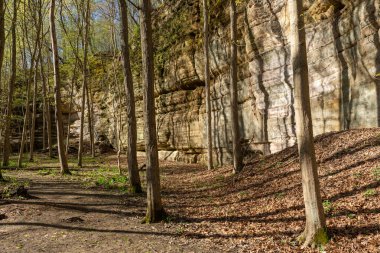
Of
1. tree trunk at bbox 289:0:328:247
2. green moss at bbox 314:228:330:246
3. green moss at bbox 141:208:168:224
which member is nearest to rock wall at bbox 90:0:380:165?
tree trunk at bbox 289:0:328:247

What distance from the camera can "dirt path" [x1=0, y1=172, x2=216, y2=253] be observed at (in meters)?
7.00

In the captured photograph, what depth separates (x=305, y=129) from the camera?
603 centimetres

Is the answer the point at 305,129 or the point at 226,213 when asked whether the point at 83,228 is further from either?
the point at 305,129

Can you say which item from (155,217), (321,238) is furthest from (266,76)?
(321,238)

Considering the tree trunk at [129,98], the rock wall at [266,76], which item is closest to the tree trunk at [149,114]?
the tree trunk at [129,98]

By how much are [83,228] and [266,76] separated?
13021 mm

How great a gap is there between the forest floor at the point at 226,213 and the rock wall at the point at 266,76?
196 cm

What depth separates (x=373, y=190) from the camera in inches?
288

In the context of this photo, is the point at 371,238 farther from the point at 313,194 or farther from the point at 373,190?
the point at 373,190

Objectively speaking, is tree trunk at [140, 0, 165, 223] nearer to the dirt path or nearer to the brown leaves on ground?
the dirt path

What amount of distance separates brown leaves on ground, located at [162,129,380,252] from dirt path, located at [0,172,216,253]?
0.91m

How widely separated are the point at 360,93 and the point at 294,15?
7.59 m

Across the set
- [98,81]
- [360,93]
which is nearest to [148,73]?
[360,93]

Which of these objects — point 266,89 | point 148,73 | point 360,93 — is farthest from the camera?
point 266,89
